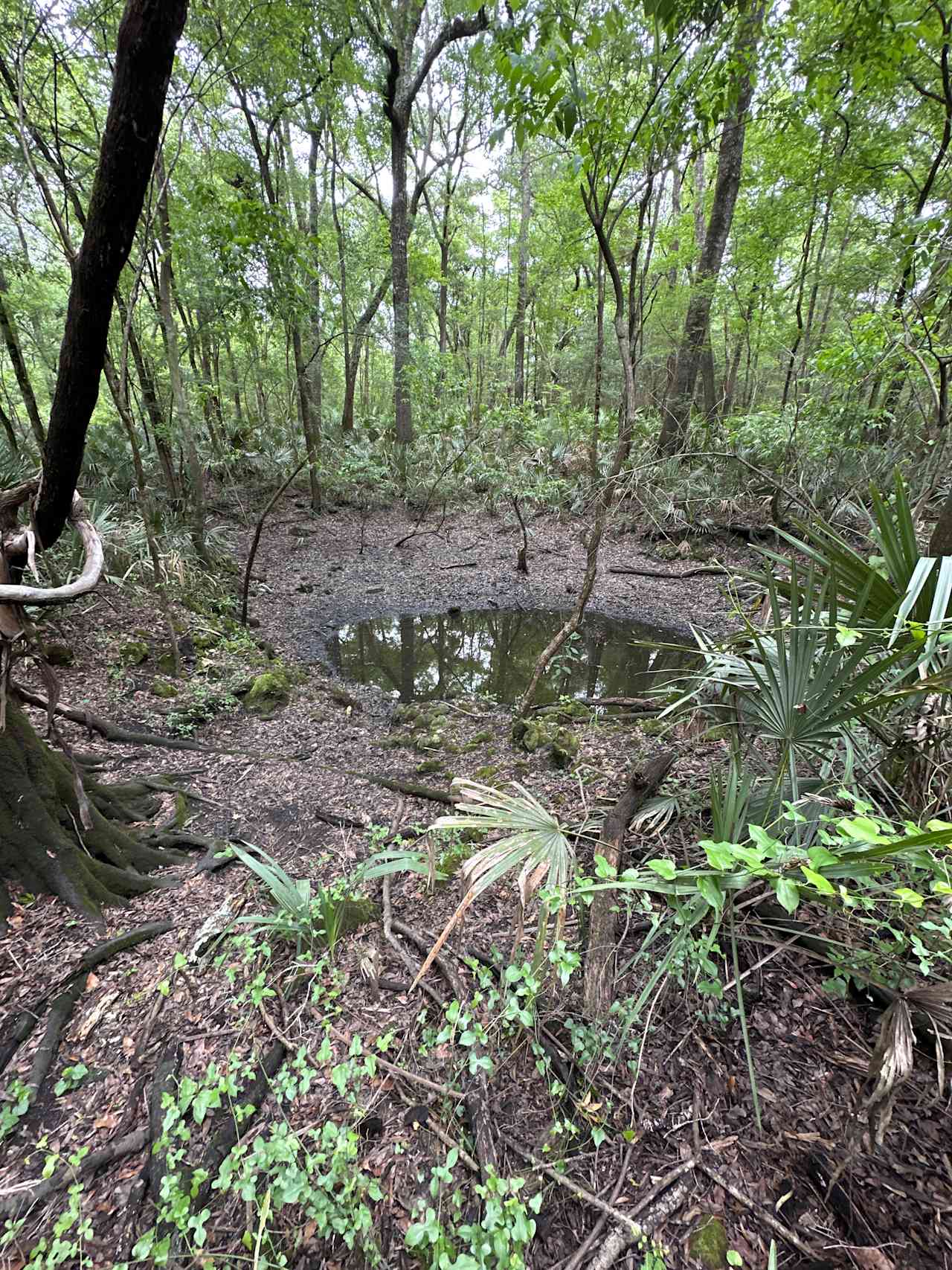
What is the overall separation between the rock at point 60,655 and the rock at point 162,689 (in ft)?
2.07

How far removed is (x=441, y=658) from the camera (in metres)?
6.77

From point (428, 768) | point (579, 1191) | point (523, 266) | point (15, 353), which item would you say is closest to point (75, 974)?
point (579, 1191)

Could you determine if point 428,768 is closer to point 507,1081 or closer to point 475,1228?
point 507,1081

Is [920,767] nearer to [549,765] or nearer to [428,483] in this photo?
[549,765]

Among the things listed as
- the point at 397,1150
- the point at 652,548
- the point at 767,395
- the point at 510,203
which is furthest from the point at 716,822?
the point at 510,203

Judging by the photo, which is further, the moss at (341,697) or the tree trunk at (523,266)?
the tree trunk at (523,266)

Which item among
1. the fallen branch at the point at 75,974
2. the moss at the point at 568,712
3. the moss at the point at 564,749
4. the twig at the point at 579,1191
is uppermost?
the fallen branch at the point at 75,974

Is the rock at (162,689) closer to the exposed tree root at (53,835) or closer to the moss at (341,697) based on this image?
the moss at (341,697)

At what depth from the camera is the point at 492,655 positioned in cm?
682

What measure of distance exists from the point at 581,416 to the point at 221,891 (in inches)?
446

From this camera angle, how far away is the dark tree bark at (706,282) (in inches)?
307

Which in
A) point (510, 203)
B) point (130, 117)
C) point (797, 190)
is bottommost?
point (130, 117)

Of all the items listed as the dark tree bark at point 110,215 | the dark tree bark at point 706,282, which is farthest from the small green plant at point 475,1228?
the dark tree bark at point 706,282

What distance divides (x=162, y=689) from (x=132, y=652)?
22.4 inches
